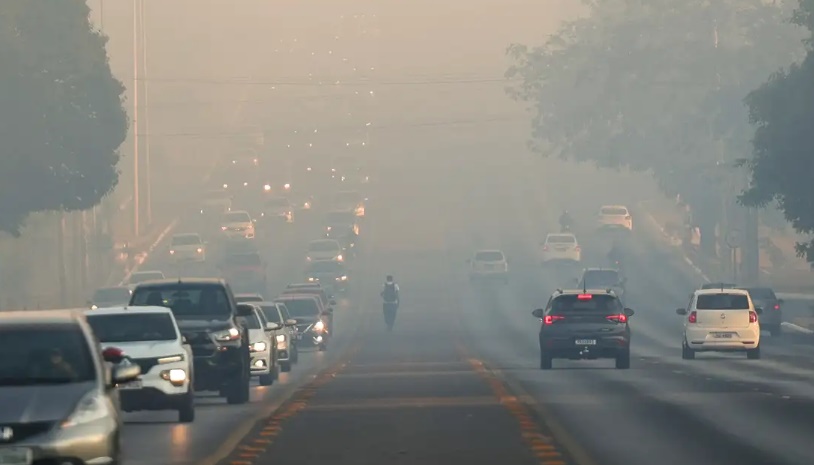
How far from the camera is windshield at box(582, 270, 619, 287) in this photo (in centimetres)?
7294

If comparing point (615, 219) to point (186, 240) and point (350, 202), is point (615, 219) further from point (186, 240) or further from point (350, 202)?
point (186, 240)

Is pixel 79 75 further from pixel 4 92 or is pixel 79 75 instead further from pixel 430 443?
pixel 430 443

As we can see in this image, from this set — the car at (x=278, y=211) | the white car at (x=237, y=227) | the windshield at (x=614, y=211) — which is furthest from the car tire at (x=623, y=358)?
the car at (x=278, y=211)

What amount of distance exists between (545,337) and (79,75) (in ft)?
134

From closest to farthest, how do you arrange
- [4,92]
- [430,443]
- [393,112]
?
[430,443], [4,92], [393,112]

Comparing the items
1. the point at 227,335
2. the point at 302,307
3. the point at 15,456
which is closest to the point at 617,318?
the point at 227,335

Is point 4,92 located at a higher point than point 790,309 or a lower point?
higher

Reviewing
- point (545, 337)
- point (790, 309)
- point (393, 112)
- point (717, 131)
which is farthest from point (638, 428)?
point (393, 112)

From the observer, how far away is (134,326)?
2781 centimetres

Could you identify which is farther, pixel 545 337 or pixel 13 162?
pixel 13 162

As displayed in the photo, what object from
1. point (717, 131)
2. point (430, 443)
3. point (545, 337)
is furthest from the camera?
point (717, 131)

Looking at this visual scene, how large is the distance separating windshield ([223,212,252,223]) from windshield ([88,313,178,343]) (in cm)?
8153

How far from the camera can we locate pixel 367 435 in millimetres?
23703

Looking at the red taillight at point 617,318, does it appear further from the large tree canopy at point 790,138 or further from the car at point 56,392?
the large tree canopy at point 790,138
